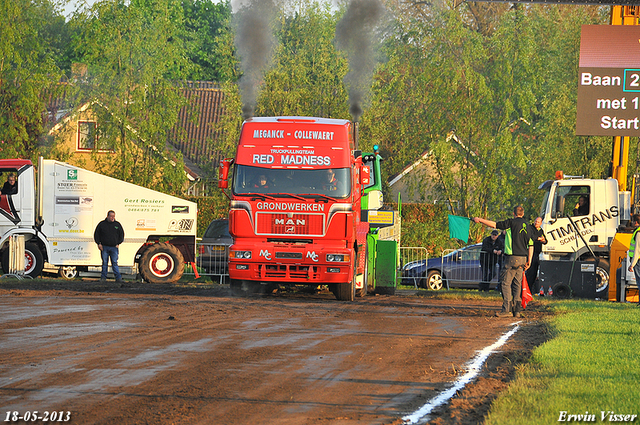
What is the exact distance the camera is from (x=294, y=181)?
55.3 ft

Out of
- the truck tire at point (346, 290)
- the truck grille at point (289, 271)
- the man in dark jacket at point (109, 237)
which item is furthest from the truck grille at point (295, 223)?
the man in dark jacket at point (109, 237)

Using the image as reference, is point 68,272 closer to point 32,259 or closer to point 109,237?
point 32,259

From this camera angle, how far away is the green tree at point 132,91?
30.2 metres

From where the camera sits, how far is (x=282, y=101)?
32062mm

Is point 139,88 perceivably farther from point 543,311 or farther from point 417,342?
point 417,342

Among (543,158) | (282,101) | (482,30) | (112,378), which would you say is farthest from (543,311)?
(482,30)

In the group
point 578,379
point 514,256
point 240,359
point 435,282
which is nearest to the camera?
point 578,379

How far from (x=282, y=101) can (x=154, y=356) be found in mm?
23254

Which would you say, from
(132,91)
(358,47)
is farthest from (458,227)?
(132,91)

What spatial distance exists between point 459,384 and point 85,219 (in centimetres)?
1651

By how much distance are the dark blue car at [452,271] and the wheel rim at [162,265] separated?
7063mm

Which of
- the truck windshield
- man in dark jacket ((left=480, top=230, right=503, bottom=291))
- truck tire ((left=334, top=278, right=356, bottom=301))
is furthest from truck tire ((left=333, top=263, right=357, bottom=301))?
man in dark jacket ((left=480, top=230, right=503, bottom=291))

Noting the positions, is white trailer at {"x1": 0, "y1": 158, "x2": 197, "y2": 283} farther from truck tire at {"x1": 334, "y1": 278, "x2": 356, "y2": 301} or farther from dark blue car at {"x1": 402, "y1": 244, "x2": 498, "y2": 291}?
dark blue car at {"x1": 402, "y1": 244, "x2": 498, "y2": 291}

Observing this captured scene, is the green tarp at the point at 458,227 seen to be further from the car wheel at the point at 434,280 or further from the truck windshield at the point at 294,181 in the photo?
the car wheel at the point at 434,280
